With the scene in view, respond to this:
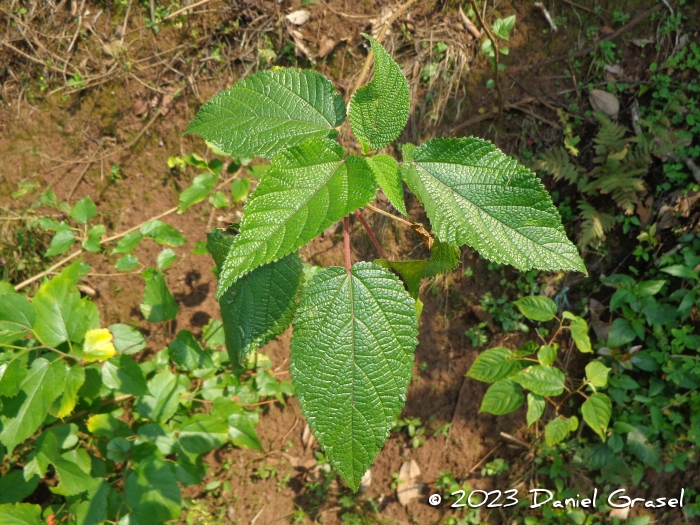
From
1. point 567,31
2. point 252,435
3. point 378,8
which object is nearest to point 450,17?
point 378,8

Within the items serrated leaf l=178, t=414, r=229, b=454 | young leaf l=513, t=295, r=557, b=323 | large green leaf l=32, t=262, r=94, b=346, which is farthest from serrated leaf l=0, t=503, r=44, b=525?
young leaf l=513, t=295, r=557, b=323

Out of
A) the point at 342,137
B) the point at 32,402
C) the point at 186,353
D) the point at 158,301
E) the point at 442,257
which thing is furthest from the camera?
the point at 342,137

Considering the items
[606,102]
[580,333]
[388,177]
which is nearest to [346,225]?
[388,177]

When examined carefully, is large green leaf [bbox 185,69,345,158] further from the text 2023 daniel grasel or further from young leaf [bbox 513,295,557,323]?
the text 2023 daniel grasel

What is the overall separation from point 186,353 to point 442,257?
1.36 m

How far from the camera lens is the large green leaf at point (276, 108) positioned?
114cm

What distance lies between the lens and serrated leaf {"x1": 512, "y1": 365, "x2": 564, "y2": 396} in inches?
95.2

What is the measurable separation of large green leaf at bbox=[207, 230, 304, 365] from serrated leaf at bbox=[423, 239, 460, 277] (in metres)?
0.36

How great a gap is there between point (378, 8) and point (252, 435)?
257 centimetres

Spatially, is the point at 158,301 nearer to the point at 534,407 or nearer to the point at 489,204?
the point at 489,204

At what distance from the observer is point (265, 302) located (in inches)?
46.1

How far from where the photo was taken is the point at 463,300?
2.82 metres

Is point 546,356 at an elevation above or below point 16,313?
below

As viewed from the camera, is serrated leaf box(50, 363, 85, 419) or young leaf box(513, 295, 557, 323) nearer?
serrated leaf box(50, 363, 85, 419)
